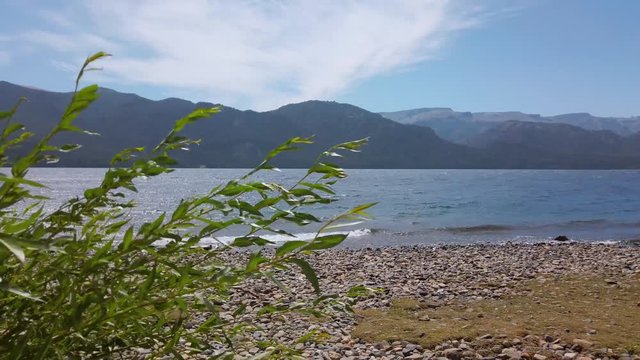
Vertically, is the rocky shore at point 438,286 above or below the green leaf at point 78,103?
below

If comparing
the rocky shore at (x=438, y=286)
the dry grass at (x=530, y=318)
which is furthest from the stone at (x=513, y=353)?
the dry grass at (x=530, y=318)

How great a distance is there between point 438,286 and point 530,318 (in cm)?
402

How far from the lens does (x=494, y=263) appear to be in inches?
770

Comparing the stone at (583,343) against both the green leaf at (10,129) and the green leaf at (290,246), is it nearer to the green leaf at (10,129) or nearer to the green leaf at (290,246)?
the green leaf at (290,246)

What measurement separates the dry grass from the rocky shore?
268 millimetres

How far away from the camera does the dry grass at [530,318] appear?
859 cm

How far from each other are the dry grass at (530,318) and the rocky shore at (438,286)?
0.27 m

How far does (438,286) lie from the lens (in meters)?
13.9

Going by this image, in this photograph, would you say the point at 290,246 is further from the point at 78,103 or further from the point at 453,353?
the point at 453,353

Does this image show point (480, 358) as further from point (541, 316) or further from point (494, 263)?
point (494, 263)

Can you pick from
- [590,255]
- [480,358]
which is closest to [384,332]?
[480,358]

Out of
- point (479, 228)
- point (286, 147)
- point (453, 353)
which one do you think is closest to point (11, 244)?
point (286, 147)

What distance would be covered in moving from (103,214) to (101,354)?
0.58m

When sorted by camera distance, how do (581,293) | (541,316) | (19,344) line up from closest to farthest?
(19,344) < (541,316) < (581,293)
